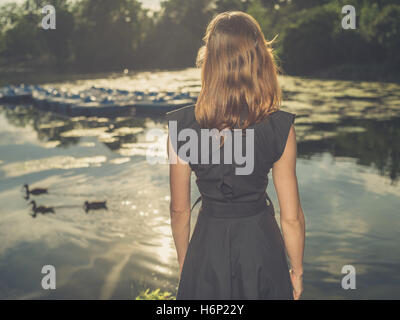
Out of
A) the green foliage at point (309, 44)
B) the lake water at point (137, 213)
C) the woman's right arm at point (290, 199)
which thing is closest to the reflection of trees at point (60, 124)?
the lake water at point (137, 213)

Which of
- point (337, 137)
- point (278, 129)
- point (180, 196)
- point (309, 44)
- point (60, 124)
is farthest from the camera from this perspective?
point (309, 44)

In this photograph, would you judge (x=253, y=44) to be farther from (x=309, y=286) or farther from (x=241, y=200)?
(x=309, y=286)

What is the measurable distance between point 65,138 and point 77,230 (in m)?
8.94

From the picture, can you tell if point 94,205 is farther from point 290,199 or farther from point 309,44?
point 309,44

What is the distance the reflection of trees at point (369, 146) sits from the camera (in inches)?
478

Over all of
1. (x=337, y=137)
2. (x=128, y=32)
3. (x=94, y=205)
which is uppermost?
(x=128, y=32)

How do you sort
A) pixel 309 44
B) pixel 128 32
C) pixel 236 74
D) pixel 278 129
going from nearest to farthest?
pixel 236 74 → pixel 278 129 → pixel 309 44 → pixel 128 32

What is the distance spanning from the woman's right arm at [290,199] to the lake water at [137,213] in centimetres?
399

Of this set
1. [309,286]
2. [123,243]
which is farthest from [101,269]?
[309,286]

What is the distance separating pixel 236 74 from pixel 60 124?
732 inches

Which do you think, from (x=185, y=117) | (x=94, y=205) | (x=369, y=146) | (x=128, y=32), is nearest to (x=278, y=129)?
(x=185, y=117)

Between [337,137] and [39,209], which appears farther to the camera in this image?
[337,137]

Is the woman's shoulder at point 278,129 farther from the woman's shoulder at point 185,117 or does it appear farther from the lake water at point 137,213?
the lake water at point 137,213

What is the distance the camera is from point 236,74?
6.56 ft
